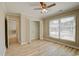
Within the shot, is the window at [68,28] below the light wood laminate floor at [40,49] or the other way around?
the other way around

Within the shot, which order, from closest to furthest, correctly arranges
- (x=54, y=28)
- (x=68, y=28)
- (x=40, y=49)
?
(x=68, y=28), (x=54, y=28), (x=40, y=49)

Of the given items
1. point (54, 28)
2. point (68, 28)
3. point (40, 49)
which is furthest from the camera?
point (40, 49)

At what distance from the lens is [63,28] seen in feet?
4.86

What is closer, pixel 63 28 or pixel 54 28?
pixel 63 28

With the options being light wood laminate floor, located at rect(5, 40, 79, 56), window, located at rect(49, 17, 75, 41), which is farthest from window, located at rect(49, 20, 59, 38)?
light wood laminate floor, located at rect(5, 40, 79, 56)

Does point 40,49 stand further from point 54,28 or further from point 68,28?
point 68,28

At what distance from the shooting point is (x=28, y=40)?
1.90 m

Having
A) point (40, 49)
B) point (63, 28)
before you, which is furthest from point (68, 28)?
point (40, 49)

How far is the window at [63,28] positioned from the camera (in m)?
1.41

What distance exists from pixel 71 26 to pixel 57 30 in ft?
0.90

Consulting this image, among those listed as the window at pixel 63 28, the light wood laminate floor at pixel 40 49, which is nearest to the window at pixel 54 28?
the window at pixel 63 28

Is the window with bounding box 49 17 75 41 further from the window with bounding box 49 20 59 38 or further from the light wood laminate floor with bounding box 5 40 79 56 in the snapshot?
the light wood laminate floor with bounding box 5 40 79 56

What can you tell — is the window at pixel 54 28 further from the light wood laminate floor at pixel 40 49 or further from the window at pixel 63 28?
Answer: the light wood laminate floor at pixel 40 49

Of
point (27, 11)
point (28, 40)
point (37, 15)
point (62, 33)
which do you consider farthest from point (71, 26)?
point (28, 40)
